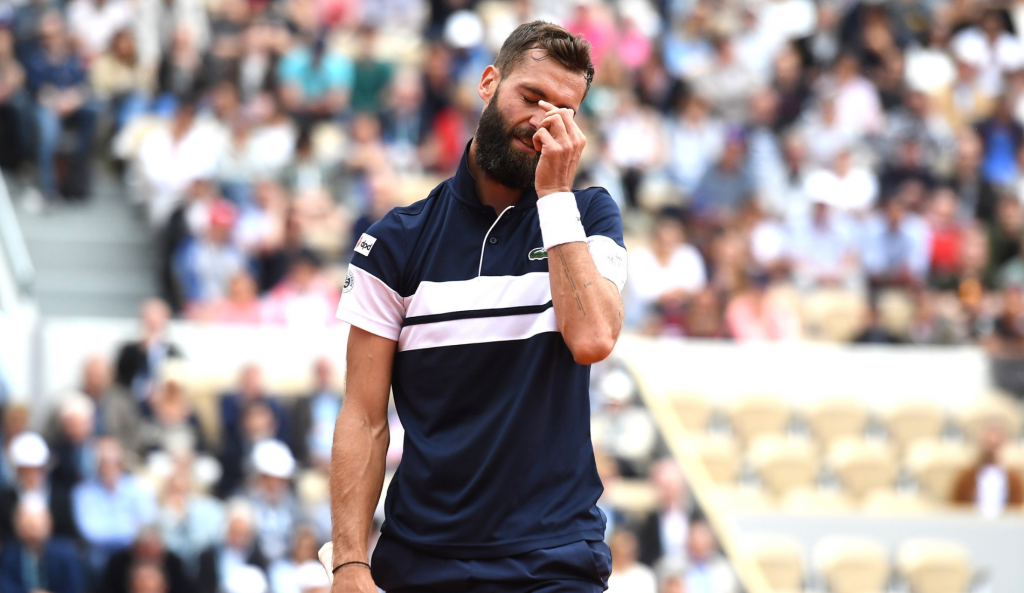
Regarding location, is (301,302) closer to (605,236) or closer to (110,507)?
(110,507)

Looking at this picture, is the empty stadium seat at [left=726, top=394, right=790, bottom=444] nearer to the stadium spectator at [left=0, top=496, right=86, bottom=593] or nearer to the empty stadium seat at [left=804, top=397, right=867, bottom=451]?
the empty stadium seat at [left=804, top=397, right=867, bottom=451]

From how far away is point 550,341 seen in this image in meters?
3.04

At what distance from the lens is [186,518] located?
9.56 meters

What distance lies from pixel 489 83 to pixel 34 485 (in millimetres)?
7343

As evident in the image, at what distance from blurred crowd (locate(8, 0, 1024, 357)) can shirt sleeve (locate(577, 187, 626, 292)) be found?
871 cm

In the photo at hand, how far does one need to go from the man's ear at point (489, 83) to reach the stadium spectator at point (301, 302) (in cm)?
854

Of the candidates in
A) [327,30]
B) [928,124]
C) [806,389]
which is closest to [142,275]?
[327,30]

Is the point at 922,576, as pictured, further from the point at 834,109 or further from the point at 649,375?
the point at 834,109

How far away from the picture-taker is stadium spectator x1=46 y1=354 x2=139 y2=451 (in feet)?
33.5

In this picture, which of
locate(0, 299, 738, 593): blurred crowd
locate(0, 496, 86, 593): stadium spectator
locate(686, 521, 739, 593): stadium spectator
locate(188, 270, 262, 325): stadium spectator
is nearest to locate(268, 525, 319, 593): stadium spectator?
locate(0, 299, 738, 593): blurred crowd

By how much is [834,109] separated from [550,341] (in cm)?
1397

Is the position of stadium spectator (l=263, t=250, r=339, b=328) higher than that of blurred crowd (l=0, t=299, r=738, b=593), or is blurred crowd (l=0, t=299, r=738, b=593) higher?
stadium spectator (l=263, t=250, r=339, b=328)

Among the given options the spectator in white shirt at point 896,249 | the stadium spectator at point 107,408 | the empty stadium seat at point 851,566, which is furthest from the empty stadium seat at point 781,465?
the stadium spectator at point 107,408

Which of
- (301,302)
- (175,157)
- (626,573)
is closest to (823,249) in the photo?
(301,302)
